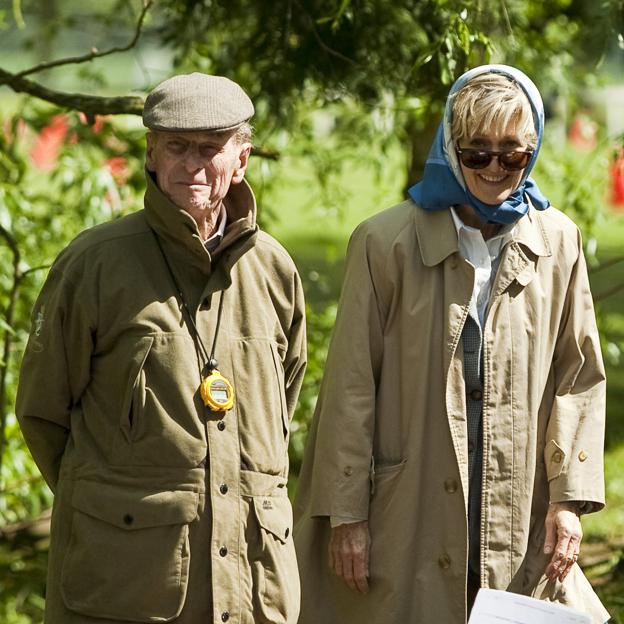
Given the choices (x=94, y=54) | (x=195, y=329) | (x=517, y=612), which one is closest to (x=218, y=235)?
(x=195, y=329)

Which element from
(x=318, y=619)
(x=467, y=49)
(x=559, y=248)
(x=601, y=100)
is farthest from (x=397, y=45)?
(x=601, y=100)

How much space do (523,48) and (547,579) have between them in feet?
9.38

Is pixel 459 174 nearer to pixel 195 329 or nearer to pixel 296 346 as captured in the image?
pixel 296 346

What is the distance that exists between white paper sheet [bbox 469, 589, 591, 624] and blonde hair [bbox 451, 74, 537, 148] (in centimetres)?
105

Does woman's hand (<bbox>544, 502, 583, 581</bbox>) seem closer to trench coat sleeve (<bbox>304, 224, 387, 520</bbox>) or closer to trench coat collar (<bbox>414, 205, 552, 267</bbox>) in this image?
trench coat sleeve (<bbox>304, 224, 387, 520</bbox>)

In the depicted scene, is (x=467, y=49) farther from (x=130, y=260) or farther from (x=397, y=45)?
(x=130, y=260)

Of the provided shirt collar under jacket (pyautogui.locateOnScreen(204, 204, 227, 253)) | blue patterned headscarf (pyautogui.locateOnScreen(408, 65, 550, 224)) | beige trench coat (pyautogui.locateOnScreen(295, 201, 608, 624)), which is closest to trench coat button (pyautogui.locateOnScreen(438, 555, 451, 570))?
beige trench coat (pyautogui.locateOnScreen(295, 201, 608, 624))

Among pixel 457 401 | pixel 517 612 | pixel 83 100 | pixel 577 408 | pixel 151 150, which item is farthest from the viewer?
pixel 83 100

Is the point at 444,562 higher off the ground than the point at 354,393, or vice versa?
the point at 354,393

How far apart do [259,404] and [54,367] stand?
1.54 feet

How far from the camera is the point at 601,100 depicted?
2052cm

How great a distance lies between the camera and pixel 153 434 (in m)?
2.81

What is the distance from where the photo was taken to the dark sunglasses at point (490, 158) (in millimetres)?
2990

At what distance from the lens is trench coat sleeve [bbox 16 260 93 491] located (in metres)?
2.85
